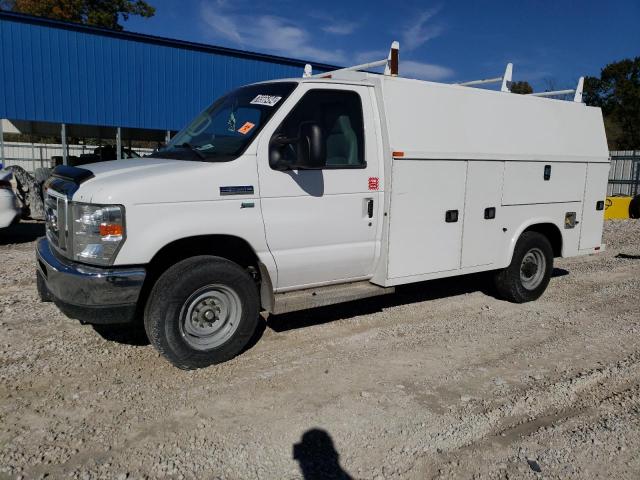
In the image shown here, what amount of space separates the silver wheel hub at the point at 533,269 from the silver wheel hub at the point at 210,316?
3.92 m

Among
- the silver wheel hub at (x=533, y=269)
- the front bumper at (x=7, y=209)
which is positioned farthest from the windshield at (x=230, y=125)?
the front bumper at (x=7, y=209)

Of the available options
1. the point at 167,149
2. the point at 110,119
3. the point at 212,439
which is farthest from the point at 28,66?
the point at 212,439

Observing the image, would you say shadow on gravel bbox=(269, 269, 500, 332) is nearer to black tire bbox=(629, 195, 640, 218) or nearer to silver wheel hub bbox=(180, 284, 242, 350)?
silver wheel hub bbox=(180, 284, 242, 350)

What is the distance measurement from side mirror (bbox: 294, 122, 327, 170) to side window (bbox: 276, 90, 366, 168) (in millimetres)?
270

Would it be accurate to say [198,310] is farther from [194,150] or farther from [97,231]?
[194,150]

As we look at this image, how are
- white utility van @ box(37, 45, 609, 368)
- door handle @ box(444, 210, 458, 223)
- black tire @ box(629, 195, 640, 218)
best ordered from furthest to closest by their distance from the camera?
black tire @ box(629, 195, 640, 218), door handle @ box(444, 210, 458, 223), white utility van @ box(37, 45, 609, 368)

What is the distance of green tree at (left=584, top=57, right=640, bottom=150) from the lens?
39406 mm

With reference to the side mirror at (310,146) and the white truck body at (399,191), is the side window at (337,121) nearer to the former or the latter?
the white truck body at (399,191)

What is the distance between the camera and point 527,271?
6.88 metres

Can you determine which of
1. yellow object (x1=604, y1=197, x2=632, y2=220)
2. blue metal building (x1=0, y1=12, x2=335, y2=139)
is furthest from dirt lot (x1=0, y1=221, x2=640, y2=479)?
blue metal building (x1=0, y1=12, x2=335, y2=139)

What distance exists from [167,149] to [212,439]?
9.48ft

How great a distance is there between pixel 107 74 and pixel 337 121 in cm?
1629

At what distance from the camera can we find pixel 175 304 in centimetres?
428

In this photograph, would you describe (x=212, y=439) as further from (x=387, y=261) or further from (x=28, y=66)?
(x=28, y=66)
